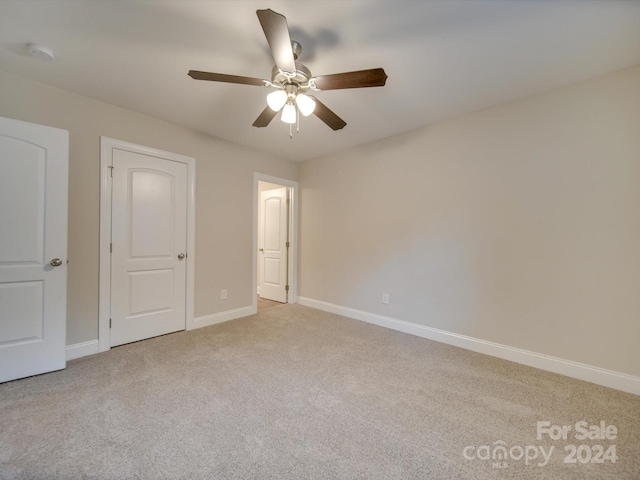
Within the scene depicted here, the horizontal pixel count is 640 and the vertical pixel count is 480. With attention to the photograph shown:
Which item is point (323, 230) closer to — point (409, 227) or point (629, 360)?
point (409, 227)

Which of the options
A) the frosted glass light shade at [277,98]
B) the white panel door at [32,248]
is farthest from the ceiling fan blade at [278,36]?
the white panel door at [32,248]

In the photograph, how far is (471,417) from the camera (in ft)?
5.53

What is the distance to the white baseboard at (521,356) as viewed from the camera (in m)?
2.00

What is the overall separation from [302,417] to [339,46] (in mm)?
2463

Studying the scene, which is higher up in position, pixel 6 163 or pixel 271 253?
pixel 6 163

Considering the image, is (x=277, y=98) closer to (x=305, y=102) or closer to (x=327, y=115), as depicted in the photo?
(x=305, y=102)

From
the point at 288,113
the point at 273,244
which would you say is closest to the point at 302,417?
the point at 288,113

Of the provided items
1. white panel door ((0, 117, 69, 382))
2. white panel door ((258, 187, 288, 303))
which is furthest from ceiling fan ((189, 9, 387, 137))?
white panel door ((258, 187, 288, 303))

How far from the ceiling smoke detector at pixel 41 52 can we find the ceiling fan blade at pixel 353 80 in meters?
1.94

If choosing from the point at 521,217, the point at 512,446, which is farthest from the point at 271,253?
the point at 512,446

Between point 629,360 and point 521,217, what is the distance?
129 centimetres

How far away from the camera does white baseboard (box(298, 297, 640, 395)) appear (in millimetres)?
2004

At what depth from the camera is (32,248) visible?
A: 2109mm

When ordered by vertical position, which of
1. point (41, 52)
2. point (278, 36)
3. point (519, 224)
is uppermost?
point (41, 52)
